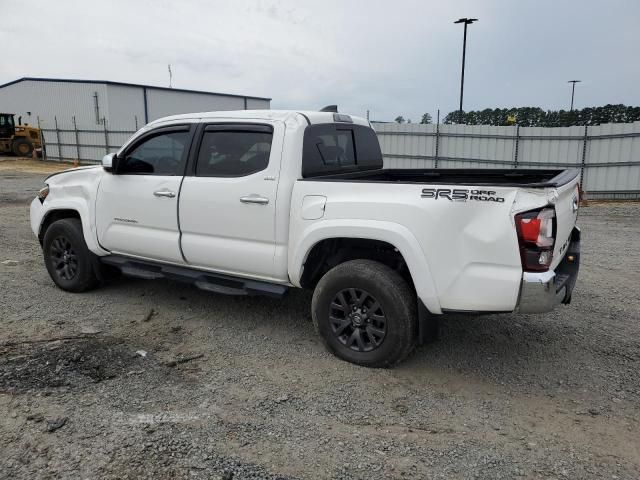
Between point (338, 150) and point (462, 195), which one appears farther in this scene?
point (338, 150)

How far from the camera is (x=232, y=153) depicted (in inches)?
175

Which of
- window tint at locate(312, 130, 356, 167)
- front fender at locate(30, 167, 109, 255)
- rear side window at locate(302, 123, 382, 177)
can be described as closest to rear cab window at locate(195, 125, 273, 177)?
rear side window at locate(302, 123, 382, 177)

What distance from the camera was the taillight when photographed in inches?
124

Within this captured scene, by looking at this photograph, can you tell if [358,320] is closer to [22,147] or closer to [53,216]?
[53,216]

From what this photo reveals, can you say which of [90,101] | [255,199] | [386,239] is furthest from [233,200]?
[90,101]

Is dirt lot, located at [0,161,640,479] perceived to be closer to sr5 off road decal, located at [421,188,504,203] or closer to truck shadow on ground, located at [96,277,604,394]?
truck shadow on ground, located at [96,277,604,394]

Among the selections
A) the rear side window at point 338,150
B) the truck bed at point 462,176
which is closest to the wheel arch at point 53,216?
the rear side window at point 338,150

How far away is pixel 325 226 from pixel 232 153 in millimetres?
1168

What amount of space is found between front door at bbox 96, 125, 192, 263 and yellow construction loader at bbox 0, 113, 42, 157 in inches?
1140

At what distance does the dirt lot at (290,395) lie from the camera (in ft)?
9.27

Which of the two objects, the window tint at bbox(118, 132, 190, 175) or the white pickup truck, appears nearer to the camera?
the white pickup truck

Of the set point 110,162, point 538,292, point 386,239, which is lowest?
point 538,292

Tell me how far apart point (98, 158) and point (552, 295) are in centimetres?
2866

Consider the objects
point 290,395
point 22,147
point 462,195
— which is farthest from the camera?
point 22,147
